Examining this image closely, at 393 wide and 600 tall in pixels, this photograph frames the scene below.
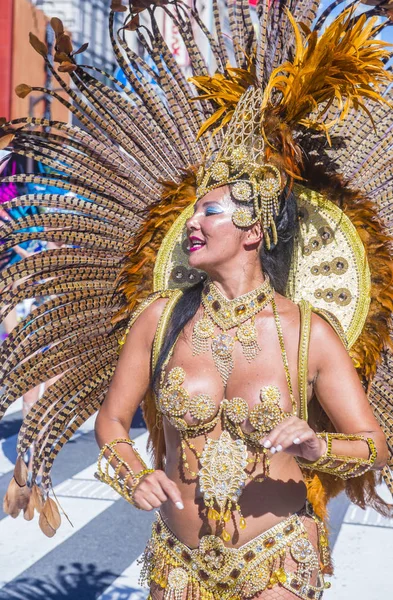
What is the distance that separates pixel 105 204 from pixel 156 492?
121cm

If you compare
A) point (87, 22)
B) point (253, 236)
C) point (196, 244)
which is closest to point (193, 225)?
point (196, 244)

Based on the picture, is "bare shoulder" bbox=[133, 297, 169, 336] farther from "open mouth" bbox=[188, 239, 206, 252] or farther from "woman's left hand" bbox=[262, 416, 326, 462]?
"woman's left hand" bbox=[262, 416, 326, 462]

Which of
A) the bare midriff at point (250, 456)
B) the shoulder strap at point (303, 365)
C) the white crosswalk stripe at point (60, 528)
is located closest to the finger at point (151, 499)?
the bare midriff at point (250, 456)

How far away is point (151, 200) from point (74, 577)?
8.12 feet

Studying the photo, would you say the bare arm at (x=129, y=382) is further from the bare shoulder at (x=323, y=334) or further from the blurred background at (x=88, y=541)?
the blurred background at (x=88, y=541)

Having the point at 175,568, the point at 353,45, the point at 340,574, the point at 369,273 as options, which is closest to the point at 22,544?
the point at 340,574

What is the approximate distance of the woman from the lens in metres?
2.57

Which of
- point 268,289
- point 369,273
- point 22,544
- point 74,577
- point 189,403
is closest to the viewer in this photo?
point 189,403

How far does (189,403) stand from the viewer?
2.53 meters

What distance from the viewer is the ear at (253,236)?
2.65 meters

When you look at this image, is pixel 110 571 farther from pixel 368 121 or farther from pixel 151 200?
pixel 368 121

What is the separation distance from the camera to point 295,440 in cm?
226

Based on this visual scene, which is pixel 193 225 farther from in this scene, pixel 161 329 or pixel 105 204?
pixel 105 204

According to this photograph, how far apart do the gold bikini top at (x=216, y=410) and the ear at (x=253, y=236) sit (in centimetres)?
37
